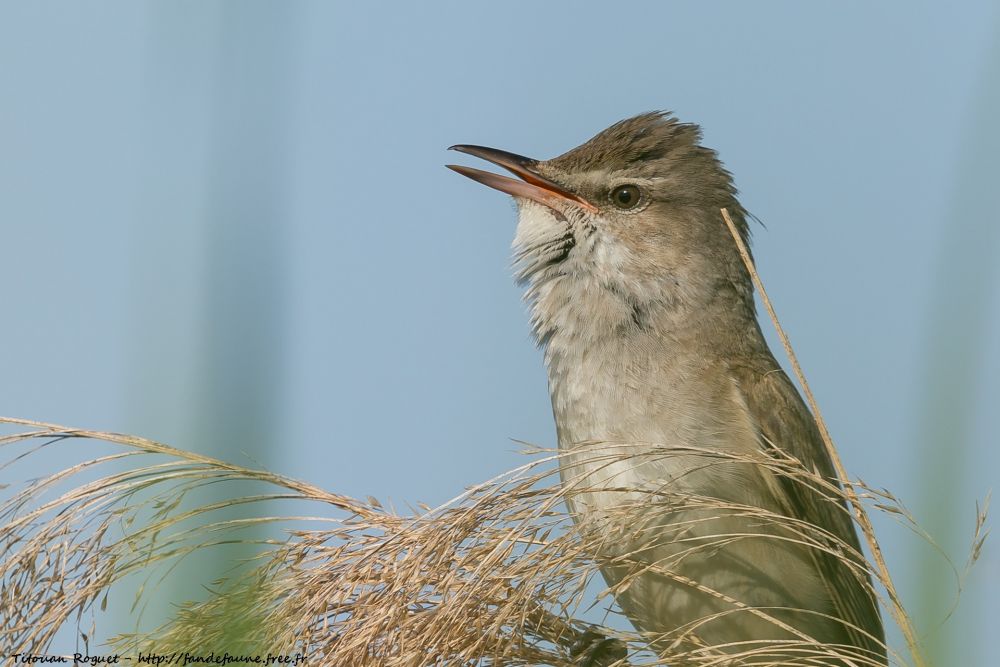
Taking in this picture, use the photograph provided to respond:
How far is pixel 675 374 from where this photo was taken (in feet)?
10.2

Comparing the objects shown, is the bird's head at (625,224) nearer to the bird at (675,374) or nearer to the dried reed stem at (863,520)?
the bird at (675,374)

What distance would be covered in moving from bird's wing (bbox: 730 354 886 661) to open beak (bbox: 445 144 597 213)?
799 millimetres

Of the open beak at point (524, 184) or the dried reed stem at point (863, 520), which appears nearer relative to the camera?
the dried reed stem at point (863, 520)

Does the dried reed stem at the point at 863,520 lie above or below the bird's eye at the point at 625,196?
below

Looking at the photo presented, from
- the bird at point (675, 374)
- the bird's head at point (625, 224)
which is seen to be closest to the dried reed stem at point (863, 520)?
the bird at point (675, 374)

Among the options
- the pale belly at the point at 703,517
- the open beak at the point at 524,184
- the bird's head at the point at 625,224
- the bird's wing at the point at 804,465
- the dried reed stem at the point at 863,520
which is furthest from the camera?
the open beak at the point at 524,184

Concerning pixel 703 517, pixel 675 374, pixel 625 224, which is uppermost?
pixel 625 224

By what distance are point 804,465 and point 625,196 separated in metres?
1.09

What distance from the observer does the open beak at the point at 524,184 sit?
3570 mm

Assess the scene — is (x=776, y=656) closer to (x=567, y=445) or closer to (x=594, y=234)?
(x=567, y=445)

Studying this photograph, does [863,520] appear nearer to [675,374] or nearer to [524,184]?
[675,374]

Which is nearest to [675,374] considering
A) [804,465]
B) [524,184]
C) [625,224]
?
[804,465]

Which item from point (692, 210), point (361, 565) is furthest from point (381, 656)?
point (692, 210)

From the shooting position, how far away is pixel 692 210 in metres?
3.63
